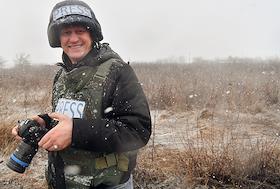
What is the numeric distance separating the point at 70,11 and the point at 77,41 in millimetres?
130

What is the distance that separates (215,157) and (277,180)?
61 centimetres

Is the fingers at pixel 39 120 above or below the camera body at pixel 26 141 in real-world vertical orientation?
above

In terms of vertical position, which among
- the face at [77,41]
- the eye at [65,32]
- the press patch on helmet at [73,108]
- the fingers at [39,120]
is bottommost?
the fingers at [39,120]

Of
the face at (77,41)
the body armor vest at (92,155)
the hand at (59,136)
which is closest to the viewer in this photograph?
the hand at (59,136)

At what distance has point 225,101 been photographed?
708 centimetres

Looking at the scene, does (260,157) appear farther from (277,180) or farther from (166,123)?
(166,123)

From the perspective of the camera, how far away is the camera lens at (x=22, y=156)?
1504 millimetres

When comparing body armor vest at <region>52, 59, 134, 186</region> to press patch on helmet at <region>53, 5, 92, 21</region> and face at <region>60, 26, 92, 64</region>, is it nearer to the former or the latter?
face at <region>60, 26, 92, 64</region>

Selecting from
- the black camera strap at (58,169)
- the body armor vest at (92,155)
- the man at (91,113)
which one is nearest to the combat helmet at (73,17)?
the man at (91,113)

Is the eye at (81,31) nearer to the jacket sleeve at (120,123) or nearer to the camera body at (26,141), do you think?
the jacket sleeve at (120,123)

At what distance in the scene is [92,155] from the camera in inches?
57.4

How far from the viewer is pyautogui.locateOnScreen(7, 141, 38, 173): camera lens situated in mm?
1504

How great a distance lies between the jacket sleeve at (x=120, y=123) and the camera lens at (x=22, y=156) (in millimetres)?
302

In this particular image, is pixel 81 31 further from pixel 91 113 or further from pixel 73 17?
pixel 91 113
